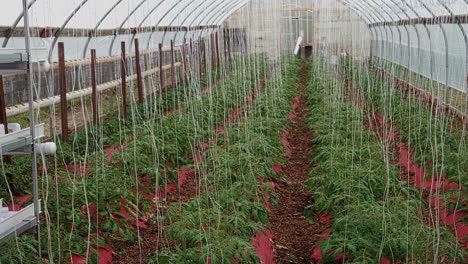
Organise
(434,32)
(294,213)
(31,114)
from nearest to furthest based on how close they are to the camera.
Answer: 1. (31,114)
2. (294,213)
3. (434,32)

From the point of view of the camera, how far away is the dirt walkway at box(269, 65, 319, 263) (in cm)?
500

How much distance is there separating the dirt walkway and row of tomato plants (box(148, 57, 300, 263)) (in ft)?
0.87

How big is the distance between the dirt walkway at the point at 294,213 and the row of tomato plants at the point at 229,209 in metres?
0.27

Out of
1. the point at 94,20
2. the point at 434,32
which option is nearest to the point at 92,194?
the point at 94,20

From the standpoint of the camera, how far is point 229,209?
4.80 m

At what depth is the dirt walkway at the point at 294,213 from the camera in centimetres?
500

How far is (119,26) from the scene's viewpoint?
35.2 feet

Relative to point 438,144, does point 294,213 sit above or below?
below

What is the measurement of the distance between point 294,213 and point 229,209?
137 centimetres

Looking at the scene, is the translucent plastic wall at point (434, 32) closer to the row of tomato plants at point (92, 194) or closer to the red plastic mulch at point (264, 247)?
the red plastic mulch at point (264, 247)

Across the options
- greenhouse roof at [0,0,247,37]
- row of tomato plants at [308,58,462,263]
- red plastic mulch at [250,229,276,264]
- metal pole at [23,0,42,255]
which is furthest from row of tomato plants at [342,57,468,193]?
greenhouse roof at [0,0,247,37]

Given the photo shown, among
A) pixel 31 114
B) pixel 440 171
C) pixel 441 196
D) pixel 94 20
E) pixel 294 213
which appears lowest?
pixel 294 213

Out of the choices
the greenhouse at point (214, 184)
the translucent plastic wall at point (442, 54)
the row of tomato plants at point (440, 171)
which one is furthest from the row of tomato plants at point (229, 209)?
the translucent plastic wall at point (442, 54)

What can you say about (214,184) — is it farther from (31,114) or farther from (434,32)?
(434,32)
